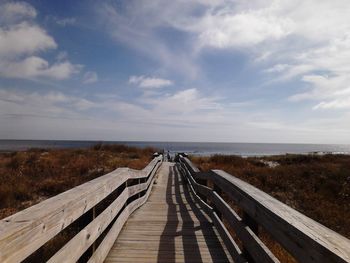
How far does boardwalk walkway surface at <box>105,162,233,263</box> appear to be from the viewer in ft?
12.6

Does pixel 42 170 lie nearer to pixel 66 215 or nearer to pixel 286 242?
pixel 66 215

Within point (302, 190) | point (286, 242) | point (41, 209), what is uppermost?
point (41, 209)

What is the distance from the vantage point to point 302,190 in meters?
12.4

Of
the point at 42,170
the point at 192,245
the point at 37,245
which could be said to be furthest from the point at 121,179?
the point at 42,170

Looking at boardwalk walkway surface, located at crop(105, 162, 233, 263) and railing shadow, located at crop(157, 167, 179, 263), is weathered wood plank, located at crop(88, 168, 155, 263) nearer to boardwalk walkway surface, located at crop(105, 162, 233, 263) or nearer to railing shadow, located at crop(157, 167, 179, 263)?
boardwalk walkway surface, located at crop(105, 162, 233, 263)

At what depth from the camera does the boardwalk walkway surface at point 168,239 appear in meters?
3.85

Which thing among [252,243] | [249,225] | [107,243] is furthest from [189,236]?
[252,243]

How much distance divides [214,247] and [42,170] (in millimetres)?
13431

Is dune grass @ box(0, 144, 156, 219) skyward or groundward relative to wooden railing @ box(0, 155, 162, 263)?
groundward

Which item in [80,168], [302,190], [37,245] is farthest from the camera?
[80,168]

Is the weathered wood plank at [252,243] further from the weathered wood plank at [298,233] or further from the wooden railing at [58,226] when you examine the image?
the wooden railing at [58,226]

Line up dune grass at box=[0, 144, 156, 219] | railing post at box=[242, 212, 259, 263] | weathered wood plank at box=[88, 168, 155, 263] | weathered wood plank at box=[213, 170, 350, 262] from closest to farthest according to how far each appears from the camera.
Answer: weathered wood plank at box=[213, 170, 350, 262], railing post at box=[242, 212, 259, 263], weathered wood plank at box=[88, 168, 155, 263], dune grass at box=[0, 144, 156, 219]

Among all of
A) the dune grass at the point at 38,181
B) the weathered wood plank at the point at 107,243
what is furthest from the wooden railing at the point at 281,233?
the dune grass at the point at 38,181

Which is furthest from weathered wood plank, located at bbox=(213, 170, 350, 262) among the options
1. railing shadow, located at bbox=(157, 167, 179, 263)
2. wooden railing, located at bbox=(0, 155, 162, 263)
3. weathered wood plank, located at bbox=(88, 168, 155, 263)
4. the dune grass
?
the dune grass
